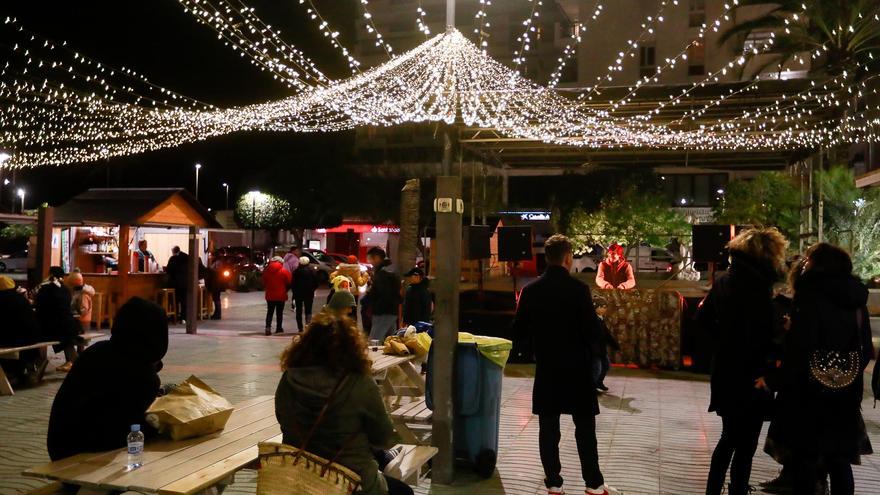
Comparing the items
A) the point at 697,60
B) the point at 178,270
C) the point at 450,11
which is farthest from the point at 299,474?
the point at 697,60

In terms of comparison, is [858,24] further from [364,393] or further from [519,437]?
[364,393]

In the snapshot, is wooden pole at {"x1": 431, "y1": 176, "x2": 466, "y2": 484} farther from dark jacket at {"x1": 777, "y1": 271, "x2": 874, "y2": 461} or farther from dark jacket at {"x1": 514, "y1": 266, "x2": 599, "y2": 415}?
dark jacket at {"x1": 777, "y1": 271, "x2": 874, "y2": 461}

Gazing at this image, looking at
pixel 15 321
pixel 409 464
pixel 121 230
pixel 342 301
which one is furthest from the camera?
pixel 121 230

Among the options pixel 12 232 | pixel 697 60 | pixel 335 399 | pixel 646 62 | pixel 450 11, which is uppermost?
pixel 646 62

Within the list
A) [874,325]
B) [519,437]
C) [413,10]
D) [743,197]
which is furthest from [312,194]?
[519,437]

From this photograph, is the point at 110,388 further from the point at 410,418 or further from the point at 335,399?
the point at 410,418

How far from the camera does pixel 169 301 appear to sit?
1595cm

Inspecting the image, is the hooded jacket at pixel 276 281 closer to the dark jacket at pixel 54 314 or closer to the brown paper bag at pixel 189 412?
the dark jacket at pixel 54 314

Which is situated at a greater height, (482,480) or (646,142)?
(646,142)

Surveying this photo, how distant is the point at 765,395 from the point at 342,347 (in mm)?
2449

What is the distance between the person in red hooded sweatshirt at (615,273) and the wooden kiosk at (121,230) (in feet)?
24.1

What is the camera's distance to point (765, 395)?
419 centimetres

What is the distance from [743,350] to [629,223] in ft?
53.4

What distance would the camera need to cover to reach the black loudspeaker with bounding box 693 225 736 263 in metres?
10.9
